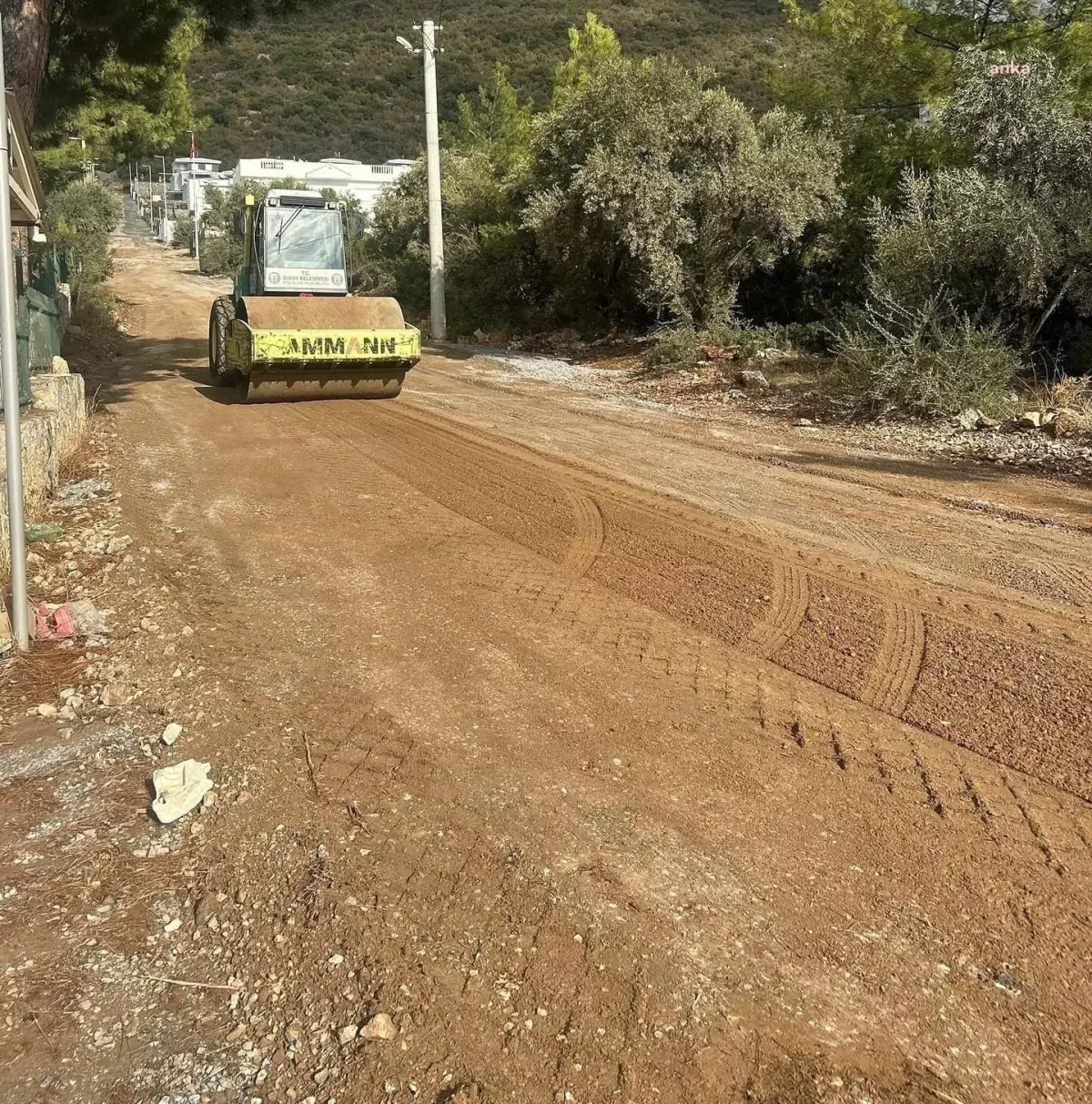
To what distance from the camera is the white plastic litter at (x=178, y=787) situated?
11.8 feet

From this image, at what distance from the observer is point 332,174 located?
72.7 metres

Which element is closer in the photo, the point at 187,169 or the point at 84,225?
the point at 84,225

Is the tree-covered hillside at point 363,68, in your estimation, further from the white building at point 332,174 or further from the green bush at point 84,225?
the green bush at point 84,225

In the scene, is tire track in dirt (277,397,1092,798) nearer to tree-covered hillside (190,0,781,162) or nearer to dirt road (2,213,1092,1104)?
dirt road (2,213,1092,1104)

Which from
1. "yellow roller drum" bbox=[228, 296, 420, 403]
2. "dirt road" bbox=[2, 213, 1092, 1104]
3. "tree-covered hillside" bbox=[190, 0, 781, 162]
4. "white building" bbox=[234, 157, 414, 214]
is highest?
"tree-covered hillside" bbox=[190, 0, 781, 162]

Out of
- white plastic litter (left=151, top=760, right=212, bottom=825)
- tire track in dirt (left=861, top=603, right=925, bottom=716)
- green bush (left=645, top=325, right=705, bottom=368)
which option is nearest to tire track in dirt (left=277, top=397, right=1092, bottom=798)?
tire track in dirt (left=861, top=603, right=925, bottom=716)

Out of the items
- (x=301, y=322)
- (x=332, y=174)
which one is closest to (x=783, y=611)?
(x=301, y=322)

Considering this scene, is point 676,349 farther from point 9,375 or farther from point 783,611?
point 9,375

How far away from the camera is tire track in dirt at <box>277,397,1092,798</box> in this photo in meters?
4.25

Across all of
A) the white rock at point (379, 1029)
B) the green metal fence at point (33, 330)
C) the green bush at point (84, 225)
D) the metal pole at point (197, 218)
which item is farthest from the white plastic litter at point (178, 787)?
the metal pole at point (197, 218)

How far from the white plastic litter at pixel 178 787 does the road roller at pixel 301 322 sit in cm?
868

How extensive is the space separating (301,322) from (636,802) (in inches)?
385

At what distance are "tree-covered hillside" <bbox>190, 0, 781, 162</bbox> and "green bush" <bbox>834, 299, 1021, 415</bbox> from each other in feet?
245

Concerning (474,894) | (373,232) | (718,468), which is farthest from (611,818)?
(373,232)
